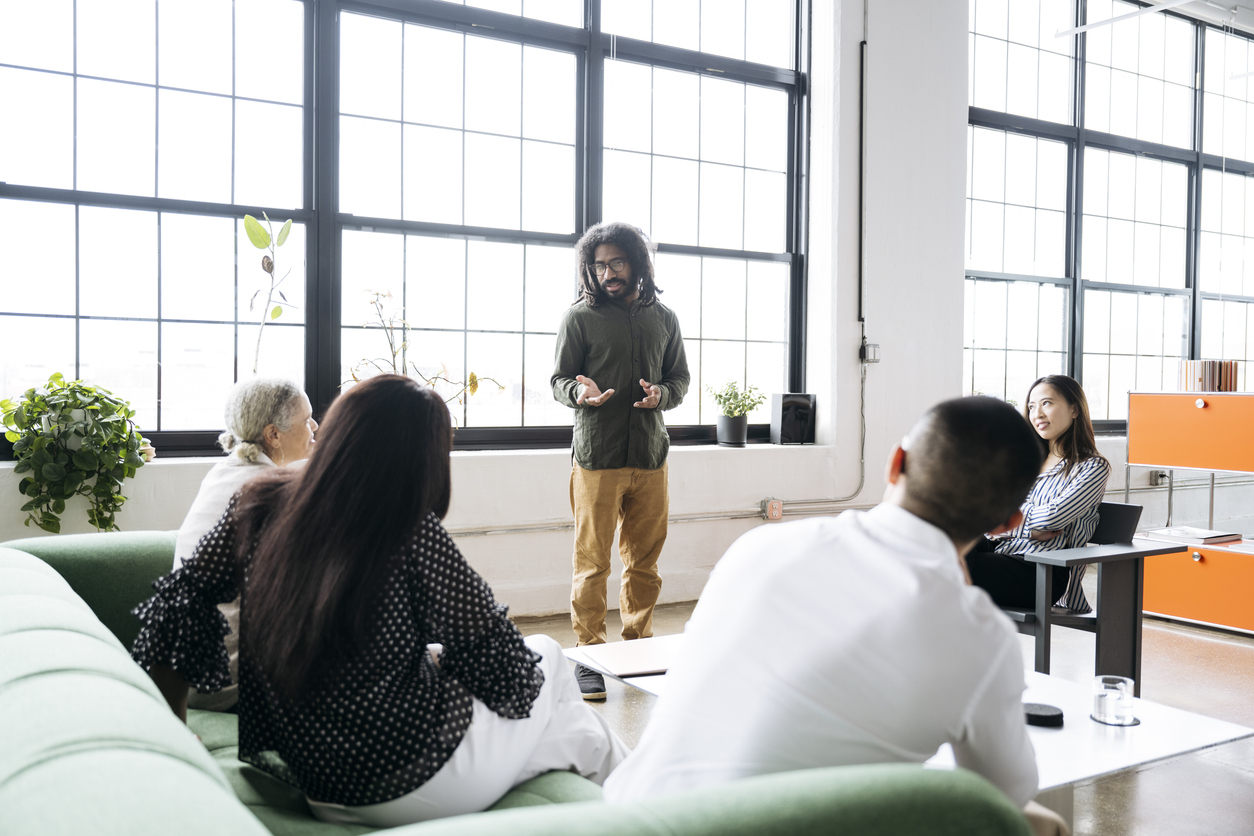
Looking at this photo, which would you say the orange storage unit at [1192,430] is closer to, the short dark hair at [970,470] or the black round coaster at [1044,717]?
the black round coaster at [1044,717]

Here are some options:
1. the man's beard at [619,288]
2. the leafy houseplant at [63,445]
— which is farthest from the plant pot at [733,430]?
the leafy houseplant at [63,445]

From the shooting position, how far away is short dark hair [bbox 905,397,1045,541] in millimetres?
1167

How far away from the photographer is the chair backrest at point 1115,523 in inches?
128

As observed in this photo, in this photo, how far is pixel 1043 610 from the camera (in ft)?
9.58

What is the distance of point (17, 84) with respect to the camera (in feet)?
12.0

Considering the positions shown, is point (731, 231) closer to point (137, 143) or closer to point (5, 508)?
point (137, 143)

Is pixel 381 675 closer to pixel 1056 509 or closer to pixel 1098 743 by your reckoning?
pixel 1098 743

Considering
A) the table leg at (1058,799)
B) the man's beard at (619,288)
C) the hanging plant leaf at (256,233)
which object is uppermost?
the hanging plant leaf at (256,233)

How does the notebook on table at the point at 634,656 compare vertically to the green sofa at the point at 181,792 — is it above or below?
below

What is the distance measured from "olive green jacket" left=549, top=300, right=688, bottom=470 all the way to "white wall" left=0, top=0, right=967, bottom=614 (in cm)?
115

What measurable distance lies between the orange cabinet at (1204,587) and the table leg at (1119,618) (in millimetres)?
1687

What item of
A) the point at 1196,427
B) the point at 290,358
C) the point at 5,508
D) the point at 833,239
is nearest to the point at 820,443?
the point at 833,239

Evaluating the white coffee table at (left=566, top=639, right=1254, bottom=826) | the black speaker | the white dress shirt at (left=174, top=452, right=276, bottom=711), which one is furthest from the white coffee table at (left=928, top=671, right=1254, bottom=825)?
the black speaker

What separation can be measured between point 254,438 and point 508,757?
3.52ft
